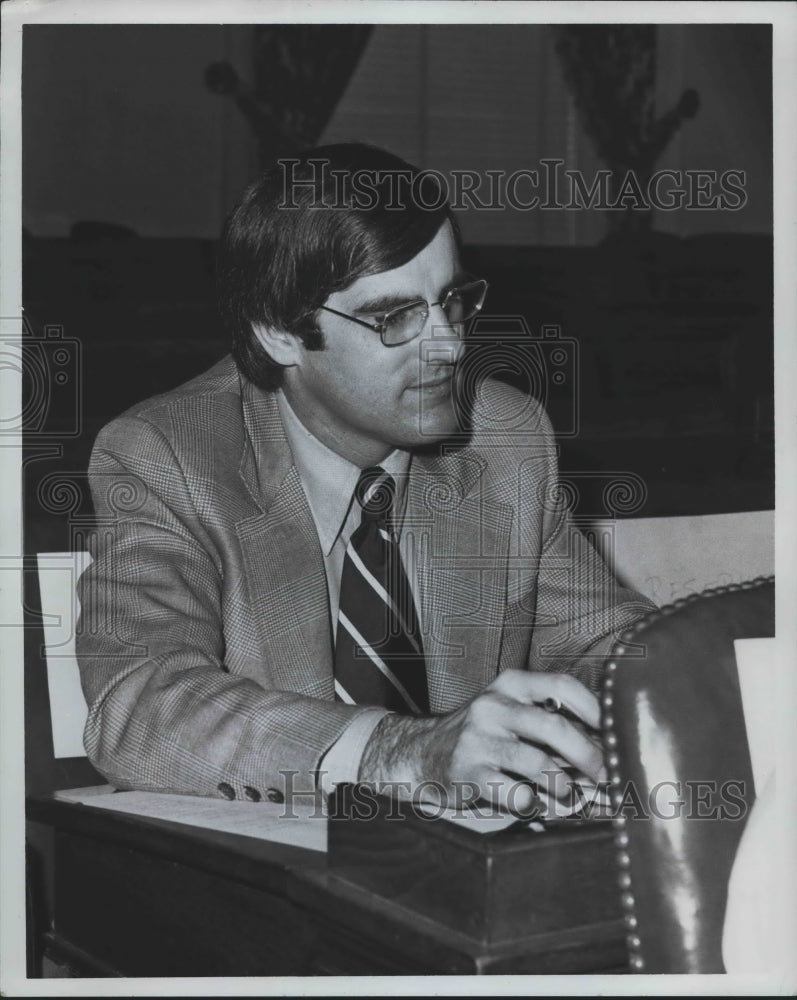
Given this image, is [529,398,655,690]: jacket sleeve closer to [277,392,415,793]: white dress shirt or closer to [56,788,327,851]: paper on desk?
[277,392,415,793]: white dress shirt

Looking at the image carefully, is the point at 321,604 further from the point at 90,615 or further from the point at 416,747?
the point at 416,747

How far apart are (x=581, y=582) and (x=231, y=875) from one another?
3.56 feet

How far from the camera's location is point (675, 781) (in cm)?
116

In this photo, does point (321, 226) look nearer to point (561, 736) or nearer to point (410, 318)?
point (410, 318)

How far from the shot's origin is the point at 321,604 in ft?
6.42

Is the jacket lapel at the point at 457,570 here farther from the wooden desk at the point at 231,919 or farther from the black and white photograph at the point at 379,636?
the wooden desk at the point at 231,919

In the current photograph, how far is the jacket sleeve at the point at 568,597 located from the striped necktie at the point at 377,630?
0.25 m

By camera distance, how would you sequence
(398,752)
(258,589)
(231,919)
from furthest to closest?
(258,589)
(398,752)
(231,919)

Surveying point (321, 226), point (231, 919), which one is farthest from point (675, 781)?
point (321, 226)

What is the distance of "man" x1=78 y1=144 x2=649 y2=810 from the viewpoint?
5.76ft

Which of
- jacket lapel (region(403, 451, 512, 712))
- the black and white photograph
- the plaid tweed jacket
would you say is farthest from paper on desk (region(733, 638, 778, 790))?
jacket lapel (region(403, 451, 512, 712))

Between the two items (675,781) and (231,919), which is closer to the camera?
(675,781)

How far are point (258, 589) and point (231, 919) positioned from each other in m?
0.71

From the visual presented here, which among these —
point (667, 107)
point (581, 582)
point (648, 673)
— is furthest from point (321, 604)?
point (667, 107)
